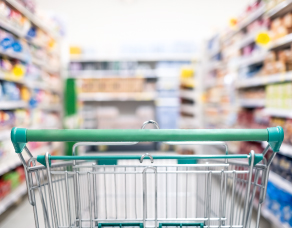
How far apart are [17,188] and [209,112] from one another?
3.26 m

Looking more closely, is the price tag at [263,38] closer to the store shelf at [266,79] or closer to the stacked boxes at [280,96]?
the store shelf at [266,79]

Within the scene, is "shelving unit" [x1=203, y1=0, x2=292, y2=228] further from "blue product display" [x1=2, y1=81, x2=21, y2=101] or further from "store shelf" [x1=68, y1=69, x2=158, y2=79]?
"blue product display" [x1=2, y1=81, x2=21, y2=101]

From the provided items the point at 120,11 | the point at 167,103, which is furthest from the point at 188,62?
the point at 120,11

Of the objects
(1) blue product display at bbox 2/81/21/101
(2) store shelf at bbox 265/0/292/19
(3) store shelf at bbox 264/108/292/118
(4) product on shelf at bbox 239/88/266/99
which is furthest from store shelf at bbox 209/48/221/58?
(1) blue product display at bbox 2/81/21/101

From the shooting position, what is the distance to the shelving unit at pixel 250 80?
7.27ft

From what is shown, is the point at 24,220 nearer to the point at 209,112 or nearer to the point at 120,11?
the point at 209,112

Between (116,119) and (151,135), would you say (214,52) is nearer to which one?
(116,119)

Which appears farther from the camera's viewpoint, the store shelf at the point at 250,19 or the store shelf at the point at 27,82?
the store shelf at the point at 250,19

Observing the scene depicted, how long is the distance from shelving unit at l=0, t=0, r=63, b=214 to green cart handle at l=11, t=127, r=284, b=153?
1763 millimetres

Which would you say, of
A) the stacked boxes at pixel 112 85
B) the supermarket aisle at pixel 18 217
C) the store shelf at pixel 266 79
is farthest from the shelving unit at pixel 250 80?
the supermarket aisle at pixel 18 217

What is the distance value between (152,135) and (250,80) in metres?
2.32

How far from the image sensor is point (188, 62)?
18.7 feet

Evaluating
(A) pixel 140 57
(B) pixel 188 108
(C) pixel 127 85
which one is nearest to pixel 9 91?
(C) pixel 127 85

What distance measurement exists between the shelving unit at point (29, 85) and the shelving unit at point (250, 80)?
253cm
